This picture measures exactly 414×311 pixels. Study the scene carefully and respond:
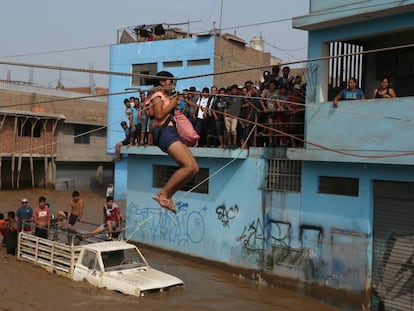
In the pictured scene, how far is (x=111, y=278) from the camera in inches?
460

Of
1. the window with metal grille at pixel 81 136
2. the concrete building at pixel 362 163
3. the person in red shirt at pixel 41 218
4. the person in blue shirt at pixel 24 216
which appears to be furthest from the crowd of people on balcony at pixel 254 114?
the window with metal grille at pixel 81 136

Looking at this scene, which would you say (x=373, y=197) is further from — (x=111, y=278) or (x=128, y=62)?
(x=128, y=62)

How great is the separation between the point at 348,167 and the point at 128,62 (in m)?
20.0

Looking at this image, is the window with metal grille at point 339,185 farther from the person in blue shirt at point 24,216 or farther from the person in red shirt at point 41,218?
the person in blue shirt at point 24,216

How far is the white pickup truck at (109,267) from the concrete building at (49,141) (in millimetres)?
17215

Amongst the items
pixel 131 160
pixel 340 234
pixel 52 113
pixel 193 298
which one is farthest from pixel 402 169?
pixel 52 113

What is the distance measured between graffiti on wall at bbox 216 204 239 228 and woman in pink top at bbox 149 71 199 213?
30.0ft

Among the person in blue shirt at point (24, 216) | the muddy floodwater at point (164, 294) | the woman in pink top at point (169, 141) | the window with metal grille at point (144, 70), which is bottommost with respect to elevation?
the muddy floodwater at point (164, 294)

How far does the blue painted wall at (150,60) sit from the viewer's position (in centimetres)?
2689

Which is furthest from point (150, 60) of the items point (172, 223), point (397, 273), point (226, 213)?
point (397, 273)

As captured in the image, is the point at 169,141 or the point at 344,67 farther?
the point at 344,67

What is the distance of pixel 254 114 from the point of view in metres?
14.0

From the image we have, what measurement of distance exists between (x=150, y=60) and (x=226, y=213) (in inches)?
623

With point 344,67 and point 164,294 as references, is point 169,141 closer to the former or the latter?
point 164,294
